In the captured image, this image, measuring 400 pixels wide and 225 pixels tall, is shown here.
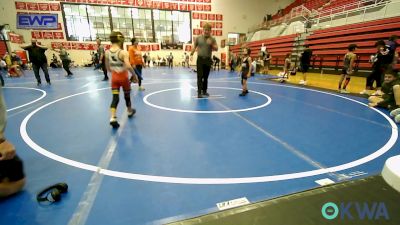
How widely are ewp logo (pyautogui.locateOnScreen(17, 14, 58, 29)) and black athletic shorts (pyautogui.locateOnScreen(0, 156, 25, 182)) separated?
17.2m

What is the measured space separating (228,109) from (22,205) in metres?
4.09

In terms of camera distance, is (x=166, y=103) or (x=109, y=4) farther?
(x=109, y=4)

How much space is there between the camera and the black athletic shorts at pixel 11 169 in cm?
198

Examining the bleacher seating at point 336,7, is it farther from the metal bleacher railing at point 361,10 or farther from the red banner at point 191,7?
the red banner at point 191,7

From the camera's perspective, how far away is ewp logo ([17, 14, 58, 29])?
1538 cm

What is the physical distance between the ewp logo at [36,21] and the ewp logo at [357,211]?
19.1m

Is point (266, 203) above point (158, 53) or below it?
below

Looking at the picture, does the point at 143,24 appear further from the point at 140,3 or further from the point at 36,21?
the point at 36,21

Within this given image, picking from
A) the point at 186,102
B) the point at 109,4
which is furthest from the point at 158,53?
the point at 186,102

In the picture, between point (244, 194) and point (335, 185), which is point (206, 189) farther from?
point (335, 185)

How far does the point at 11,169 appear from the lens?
201 cm

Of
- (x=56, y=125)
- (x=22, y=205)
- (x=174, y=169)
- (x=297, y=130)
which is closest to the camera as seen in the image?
(x=22, y=205)

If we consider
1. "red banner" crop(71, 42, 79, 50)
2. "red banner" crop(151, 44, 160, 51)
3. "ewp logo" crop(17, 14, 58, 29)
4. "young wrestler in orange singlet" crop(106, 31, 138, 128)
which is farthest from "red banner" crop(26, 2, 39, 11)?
"young wrestler in orange singlet" crop(106, 31, 138, 128)

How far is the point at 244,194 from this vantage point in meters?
2.05
